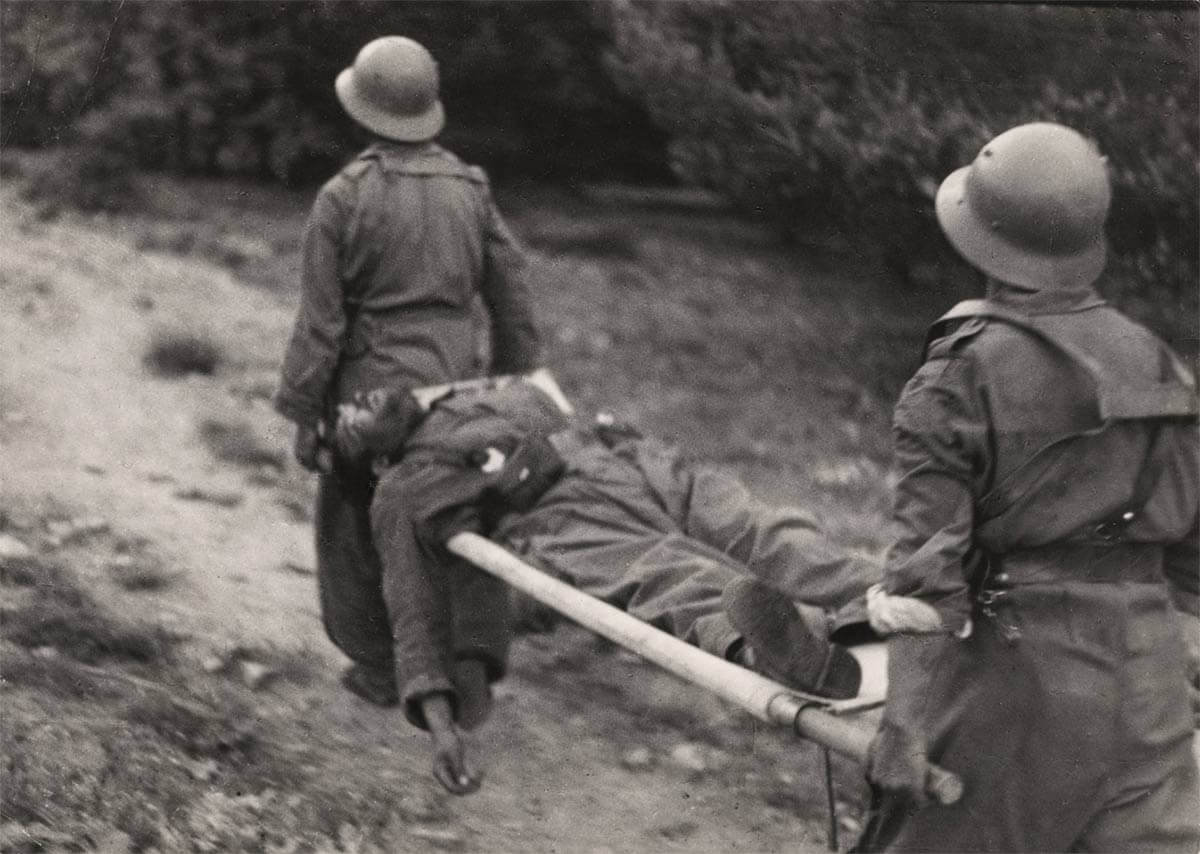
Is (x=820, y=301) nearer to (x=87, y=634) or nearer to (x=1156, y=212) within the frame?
(x=1156, y=212)

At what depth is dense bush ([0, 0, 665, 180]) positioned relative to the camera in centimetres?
785

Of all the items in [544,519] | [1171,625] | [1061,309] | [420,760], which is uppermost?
[1061,309]

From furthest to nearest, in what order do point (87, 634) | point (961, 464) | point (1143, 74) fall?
point (1143, 74), point (87, 634), point (961, 464)

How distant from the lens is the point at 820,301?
7.36 m

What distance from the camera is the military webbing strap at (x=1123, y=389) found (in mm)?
2303

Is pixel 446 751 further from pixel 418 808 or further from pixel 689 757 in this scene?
pixel 689 757

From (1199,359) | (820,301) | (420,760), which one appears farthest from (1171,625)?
(820,301)

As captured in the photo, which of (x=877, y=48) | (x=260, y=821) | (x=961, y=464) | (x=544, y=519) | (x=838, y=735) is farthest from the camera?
(x=877, y=48)

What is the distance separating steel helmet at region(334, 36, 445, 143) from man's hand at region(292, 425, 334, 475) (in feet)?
3.00

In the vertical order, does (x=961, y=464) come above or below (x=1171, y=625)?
above

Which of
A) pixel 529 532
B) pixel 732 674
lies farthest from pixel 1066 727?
pixel 529 532

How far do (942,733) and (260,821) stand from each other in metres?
1.81

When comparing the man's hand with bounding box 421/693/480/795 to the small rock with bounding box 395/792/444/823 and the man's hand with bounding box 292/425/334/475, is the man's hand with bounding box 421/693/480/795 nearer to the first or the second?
the small rock with bounding box 395/792/444/823

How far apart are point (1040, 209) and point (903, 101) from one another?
3052 millimetres
